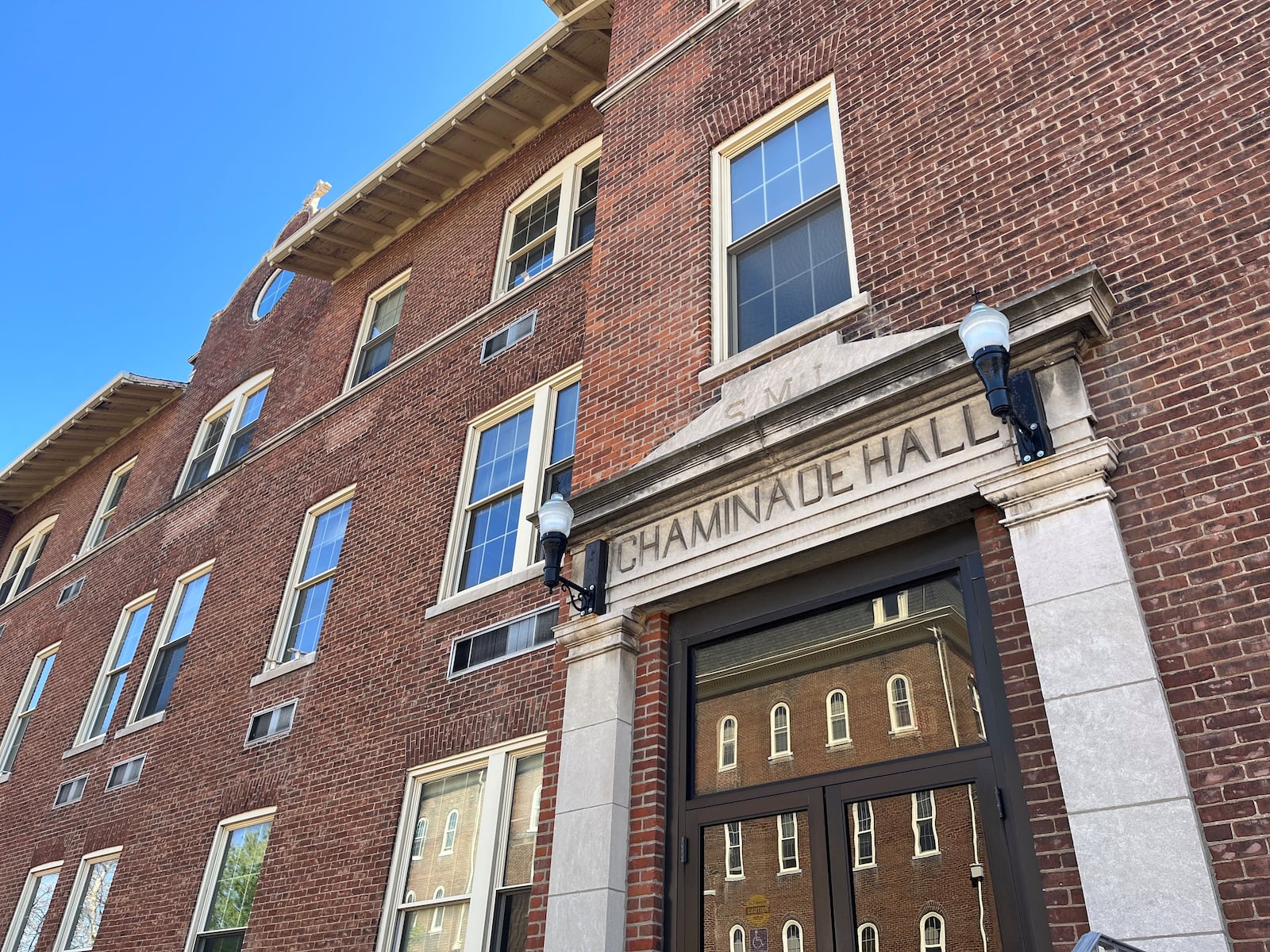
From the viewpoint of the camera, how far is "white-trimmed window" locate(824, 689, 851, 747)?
223 inches

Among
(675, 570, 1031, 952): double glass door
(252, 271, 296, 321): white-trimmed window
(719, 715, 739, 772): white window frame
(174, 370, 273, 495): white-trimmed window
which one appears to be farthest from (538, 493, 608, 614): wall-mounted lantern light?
(252, 271, 296, 321): white-trimmed window

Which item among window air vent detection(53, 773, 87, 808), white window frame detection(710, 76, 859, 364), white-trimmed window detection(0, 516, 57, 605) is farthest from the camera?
white-trimmed window detection(0, 516, 57, 605)

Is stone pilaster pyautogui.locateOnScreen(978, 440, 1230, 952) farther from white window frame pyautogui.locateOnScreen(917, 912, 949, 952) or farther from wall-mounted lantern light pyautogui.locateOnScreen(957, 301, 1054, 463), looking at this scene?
white window frame pyautogui.locateOnScreen(917, 912, 949, 952)

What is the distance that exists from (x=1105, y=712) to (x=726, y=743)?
2.52 meters

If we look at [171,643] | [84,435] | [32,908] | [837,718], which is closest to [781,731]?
[837,718]

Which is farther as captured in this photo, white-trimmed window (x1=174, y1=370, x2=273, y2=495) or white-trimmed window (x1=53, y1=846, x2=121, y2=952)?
white-trimmed window (x1=174, y1=370, x2=273, y2=495)

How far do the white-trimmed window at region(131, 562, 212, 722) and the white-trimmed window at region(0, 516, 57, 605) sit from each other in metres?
→ 8.11

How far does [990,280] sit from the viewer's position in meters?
6.13

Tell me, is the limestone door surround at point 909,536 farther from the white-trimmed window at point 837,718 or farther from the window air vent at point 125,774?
the window air vent at point 125,774

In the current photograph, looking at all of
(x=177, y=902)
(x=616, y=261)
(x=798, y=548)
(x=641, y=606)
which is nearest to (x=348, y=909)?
(x=177, y=902)

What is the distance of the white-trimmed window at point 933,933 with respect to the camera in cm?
482

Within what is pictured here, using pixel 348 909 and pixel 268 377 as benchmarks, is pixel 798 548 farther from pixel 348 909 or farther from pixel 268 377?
pixel 268 377

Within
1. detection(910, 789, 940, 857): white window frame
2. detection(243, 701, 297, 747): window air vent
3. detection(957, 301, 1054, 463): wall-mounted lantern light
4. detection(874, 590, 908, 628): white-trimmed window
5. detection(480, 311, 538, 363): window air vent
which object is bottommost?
detection(910, 789, 940, 857): white window frame

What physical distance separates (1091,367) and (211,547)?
1262 centimetres
